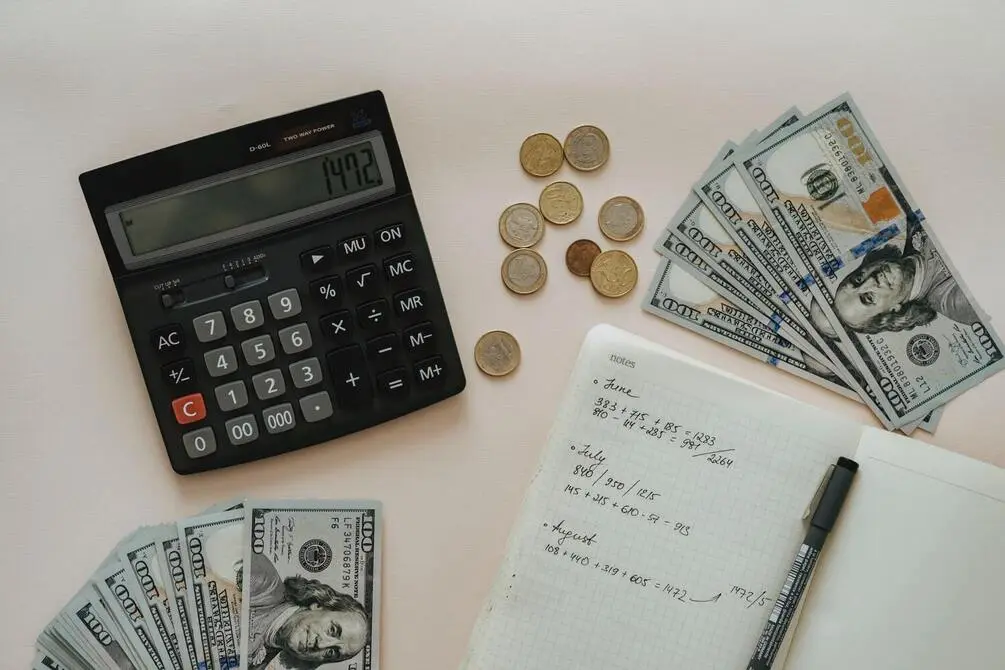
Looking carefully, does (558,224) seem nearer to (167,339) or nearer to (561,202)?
(561,202)

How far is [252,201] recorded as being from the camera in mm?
654

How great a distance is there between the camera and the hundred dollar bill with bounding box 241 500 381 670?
668 millimetres

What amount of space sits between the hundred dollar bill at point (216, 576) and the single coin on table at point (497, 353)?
217mm

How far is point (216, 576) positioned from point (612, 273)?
0.38 meters

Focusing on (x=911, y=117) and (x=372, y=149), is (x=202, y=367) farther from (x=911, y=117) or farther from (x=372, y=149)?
(x=911, y=117)

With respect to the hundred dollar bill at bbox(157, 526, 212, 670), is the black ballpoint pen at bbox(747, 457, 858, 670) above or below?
below

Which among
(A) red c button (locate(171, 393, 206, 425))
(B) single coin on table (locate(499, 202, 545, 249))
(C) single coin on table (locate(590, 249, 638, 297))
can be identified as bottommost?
(A) red c button (locate(171, 393, 206, 425))

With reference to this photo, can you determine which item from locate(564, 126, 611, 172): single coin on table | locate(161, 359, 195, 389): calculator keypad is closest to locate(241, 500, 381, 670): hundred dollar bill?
locate(161, 359, 195, 389): calculator keypad

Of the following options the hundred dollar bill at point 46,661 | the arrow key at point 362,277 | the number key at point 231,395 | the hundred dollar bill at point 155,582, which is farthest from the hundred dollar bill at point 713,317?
the hundred dollar bill at point 46,661

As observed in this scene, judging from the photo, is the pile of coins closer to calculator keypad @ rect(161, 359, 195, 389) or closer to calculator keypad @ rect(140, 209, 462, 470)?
calculator keypad @ rect(140, 209, 462, 470)

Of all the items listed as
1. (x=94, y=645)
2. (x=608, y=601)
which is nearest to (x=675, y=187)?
(x=608, y=601)

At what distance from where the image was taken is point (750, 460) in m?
0.67

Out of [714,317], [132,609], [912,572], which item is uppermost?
[714,317]

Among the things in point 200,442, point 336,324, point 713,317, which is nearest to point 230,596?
point 200,442
